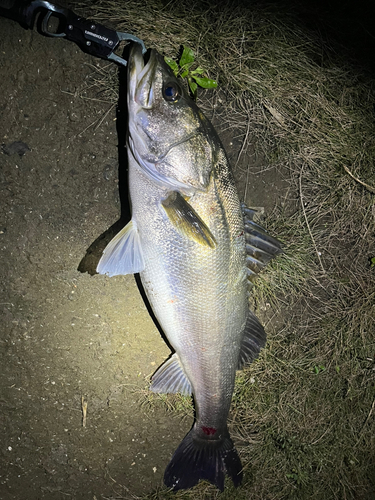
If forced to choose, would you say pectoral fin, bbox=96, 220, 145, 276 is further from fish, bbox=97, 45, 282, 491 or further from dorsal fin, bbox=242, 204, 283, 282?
dorsal fin, bbox=242, 204, 283, 282

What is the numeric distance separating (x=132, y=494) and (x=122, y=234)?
2.10m

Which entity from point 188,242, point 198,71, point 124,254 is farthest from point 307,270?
point 198,71

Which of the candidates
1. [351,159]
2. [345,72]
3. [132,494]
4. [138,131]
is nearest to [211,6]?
[345,72]

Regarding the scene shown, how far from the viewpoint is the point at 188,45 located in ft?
8.35

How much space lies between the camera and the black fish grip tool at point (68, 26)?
7.06 ft

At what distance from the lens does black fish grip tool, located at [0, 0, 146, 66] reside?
2.15 m

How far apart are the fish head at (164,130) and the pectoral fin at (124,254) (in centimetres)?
38

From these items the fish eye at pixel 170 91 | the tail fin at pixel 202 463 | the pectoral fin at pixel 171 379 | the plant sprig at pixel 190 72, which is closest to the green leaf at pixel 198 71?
the plant sprig at pixel 190 72

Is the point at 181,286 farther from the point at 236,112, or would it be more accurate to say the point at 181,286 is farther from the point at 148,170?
the point at 236,112

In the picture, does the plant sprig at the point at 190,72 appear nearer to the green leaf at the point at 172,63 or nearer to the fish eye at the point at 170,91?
the green leaf at the point at 172,63

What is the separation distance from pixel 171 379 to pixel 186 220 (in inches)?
45.2

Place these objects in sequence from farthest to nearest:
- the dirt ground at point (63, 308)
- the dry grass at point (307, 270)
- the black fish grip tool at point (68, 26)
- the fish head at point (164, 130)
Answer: the dry grass at point (307, 270) < the dirt ground at point (63, 308) < the black fish grip tool at point (68, 26) < the fish head at point (164, 130)

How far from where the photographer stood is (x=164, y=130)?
6.35 ft

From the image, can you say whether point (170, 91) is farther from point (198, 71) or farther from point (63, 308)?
point (63, 308)
